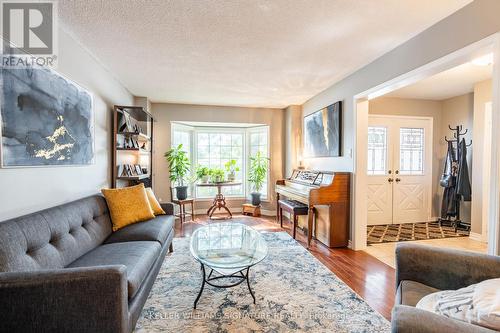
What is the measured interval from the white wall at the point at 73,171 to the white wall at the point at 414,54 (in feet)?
10.9

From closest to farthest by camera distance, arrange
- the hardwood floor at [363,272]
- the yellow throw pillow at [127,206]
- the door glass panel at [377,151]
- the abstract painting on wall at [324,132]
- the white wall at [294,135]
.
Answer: the hardwood floor at [363,272] < the yellow throw pillow at [127,206] < the abstract painting on wall at [324,132] < the door glass panel at [377,151] < the white wall at [294,135]

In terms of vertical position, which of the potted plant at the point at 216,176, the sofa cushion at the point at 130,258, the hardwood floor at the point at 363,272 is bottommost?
the hardwood floor at the point at 363,272

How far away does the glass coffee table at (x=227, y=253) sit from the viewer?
77.0 inches

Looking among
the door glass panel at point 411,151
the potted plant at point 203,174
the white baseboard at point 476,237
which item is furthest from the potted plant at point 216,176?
the white baseboard at point 476,237

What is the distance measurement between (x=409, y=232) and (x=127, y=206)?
4.43 m

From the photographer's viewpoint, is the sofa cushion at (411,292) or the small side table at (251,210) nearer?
the sofa cushion at (411,292)

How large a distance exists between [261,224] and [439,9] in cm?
381

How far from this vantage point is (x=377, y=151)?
454cm

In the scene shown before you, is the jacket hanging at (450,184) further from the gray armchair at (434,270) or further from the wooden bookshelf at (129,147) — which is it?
the wooden bookshelf at (129,147)

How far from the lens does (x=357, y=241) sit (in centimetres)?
321

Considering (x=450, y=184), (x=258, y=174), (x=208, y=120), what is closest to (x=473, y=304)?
(x=450, y=184)

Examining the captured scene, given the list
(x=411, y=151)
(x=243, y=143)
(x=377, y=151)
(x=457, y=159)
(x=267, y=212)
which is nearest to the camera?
(x=457, y=159)

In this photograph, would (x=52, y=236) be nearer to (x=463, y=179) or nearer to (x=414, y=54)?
(x=414, y=54)

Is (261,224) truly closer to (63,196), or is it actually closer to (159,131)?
(159,131)
